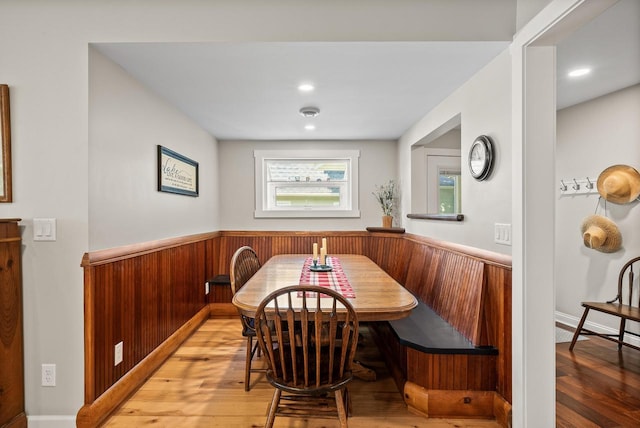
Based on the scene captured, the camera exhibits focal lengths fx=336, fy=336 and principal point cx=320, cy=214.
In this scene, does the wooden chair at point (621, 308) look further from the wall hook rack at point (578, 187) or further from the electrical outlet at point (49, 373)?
the electrical outlet at point (49, 373)

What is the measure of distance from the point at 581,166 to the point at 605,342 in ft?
5.34

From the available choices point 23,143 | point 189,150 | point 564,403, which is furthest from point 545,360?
point 189,150

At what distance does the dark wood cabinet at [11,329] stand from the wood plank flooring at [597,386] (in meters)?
2.94

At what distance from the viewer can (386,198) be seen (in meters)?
4.13

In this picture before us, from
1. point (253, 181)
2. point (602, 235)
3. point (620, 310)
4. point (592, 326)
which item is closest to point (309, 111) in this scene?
point (253, 181)

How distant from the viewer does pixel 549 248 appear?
5.49 ft

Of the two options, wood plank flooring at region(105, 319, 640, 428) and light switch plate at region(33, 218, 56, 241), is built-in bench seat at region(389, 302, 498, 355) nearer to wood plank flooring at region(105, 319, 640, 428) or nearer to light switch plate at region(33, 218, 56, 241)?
wood plank flooring at region(105, 319, 640, 428)

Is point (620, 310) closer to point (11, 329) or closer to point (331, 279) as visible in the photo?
point (331, 279)

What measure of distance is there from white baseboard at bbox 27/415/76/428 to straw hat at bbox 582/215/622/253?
4.06 m

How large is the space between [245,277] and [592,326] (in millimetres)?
3239

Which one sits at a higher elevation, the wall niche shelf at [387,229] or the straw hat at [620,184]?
the straw hat at [620,184]

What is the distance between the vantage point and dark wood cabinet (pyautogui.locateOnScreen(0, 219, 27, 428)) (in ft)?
5.59

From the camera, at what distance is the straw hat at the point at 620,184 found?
9.07 feet

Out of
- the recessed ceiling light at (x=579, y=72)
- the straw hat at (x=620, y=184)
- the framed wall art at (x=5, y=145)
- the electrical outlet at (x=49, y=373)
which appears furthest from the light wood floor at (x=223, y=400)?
the recessed ceiling light at (x=579, y=72)
